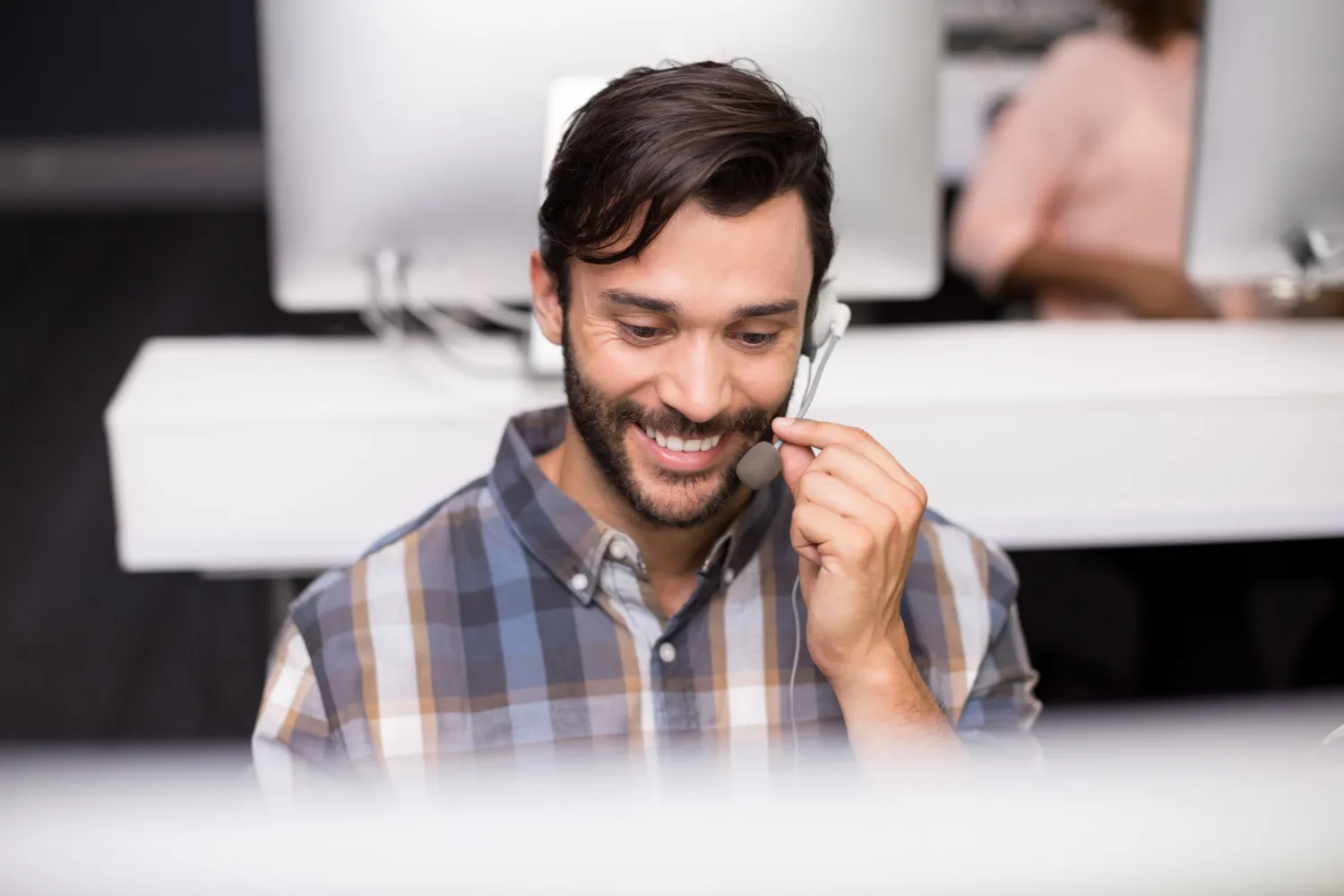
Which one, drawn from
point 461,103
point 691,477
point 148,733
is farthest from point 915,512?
point 148,733

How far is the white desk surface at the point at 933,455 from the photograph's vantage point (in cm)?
139

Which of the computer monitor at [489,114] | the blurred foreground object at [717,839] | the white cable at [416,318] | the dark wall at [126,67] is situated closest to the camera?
the blurred foreground object at [717,839]

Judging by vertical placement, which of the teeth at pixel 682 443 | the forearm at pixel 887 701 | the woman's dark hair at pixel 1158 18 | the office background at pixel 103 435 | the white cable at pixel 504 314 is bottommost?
Result: the office background at pixel 103 435

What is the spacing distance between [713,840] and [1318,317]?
5.23ft

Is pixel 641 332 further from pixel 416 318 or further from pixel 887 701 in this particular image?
pixel 416 318

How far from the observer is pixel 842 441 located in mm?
931

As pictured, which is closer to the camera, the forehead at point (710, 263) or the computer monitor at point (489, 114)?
the forehead at point (710, 263)

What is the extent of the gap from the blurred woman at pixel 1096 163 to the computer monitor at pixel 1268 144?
1.49 feet

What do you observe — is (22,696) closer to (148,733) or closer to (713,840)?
Result: (148,733)

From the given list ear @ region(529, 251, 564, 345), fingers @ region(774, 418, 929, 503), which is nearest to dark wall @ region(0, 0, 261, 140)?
ear @ region(529, 251, 564, 345)

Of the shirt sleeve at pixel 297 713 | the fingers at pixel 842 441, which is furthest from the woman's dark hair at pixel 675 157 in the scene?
the shirt sleeve at pixel 297 713

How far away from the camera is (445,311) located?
1.66m

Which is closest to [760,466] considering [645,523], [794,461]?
[794,461]

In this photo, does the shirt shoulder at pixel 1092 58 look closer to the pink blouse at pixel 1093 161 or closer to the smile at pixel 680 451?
the pink blouse at pixel 1093 161
